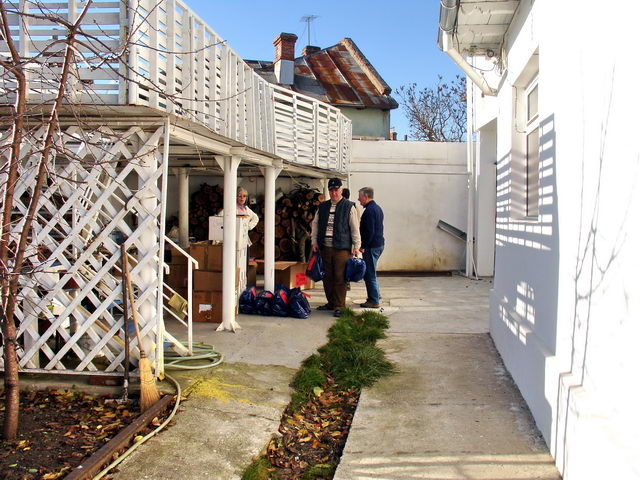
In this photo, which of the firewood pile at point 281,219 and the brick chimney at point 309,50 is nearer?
the firewood pile at point 281,219

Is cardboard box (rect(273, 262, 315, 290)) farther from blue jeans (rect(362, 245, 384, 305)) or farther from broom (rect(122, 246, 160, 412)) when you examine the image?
broom (rect(122, 246, 160, 412))

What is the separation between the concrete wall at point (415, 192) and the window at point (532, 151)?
25.5 ft

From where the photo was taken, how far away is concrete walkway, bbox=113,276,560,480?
3621mm

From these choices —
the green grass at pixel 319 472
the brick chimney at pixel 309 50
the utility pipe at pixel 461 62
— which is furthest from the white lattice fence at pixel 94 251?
the brick chimney at pixel 309 50

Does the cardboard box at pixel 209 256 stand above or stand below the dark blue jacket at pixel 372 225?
below

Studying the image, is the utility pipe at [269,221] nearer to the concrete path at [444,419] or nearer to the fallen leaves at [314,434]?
the concrete path at [444,419]

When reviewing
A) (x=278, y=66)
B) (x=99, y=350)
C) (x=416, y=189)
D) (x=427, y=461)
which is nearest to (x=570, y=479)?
(x=427, y=461)

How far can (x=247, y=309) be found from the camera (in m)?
8.24

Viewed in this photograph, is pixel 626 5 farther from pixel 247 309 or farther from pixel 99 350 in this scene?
pixel 247 309

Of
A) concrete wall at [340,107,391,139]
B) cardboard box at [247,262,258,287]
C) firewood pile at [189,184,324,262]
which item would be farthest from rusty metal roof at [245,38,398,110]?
cardboard box at [247,262,258,287]

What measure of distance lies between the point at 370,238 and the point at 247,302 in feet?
6.97

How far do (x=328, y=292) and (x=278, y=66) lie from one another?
1148 centimetres

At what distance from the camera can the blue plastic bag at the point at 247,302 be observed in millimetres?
8219

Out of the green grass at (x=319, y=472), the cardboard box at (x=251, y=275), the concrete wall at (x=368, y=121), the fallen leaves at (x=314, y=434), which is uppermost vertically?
the concrete wall at (x=368, y=121)
